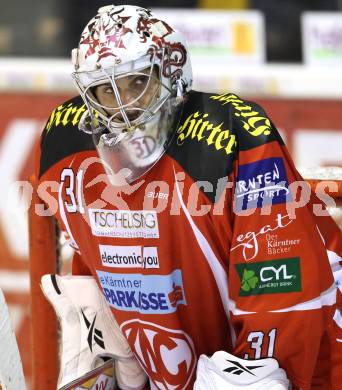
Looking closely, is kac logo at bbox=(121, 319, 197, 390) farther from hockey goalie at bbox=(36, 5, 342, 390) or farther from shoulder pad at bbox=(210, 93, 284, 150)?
shoulder pad at bbox=(210, 93, 284, 150)

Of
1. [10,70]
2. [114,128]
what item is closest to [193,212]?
[114,128]

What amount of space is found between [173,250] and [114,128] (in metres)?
0.29

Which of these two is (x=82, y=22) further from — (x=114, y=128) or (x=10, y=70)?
(x=114, y=128)

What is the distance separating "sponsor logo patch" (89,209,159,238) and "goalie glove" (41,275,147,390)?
0.82ft

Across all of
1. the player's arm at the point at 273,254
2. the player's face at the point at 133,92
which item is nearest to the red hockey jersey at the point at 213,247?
the player's arm at the point at 273,254

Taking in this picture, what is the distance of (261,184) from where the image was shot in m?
2.25

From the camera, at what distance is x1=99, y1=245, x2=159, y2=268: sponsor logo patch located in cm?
236

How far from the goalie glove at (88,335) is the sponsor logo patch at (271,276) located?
0.46m

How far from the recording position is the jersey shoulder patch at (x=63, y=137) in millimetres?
2492

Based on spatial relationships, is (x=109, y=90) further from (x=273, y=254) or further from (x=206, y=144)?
(x=273, y=254)

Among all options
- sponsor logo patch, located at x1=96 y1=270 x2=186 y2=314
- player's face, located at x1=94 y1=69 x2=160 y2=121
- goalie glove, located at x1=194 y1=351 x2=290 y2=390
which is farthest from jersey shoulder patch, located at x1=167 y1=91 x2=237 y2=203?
goalie glove, located at x1=194 y1=351 x2=290 y2=390

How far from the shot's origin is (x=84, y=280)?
Result: 8.65ft

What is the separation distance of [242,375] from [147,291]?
29cm

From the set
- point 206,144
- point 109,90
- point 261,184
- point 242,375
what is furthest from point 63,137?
point 242,375
